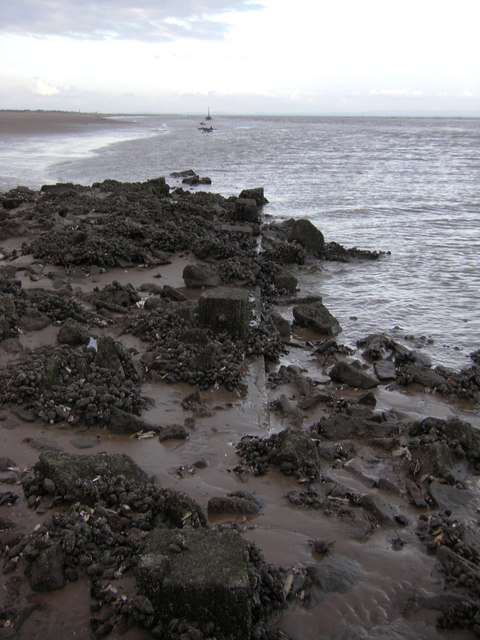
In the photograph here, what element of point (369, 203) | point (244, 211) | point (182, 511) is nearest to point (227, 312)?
point (182, 511)

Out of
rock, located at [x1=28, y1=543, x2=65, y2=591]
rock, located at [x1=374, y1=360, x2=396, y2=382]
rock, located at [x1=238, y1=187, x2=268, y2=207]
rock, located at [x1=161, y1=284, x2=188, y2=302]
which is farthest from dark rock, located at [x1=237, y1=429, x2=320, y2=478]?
rock, located at [x1=238, y1=187, x2=268, y2=207]

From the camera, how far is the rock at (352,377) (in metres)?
6.99

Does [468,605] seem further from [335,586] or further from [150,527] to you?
[150,527]

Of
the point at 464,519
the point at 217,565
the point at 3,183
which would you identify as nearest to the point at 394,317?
the point at 464,519

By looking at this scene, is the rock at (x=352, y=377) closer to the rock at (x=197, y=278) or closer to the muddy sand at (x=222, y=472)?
the muddy sand at (x=222, y=472)

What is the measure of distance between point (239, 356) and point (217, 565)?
403cm

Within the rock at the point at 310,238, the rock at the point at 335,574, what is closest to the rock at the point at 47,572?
Answer: the rock at the point at 335,574

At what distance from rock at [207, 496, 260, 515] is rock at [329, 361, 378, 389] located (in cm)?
290

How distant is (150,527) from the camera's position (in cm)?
409

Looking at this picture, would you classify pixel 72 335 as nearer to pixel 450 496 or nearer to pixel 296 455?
pixel 296 455

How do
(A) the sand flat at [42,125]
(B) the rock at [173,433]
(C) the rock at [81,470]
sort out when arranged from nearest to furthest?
(C) the rock at [81,470] < (B) the rock at [173,433] < (A) the sand flat at [42,125]

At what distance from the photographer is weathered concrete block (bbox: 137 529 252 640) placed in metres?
3.18

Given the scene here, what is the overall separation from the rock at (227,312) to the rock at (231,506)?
11.4 ft

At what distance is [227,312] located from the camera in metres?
7.73
